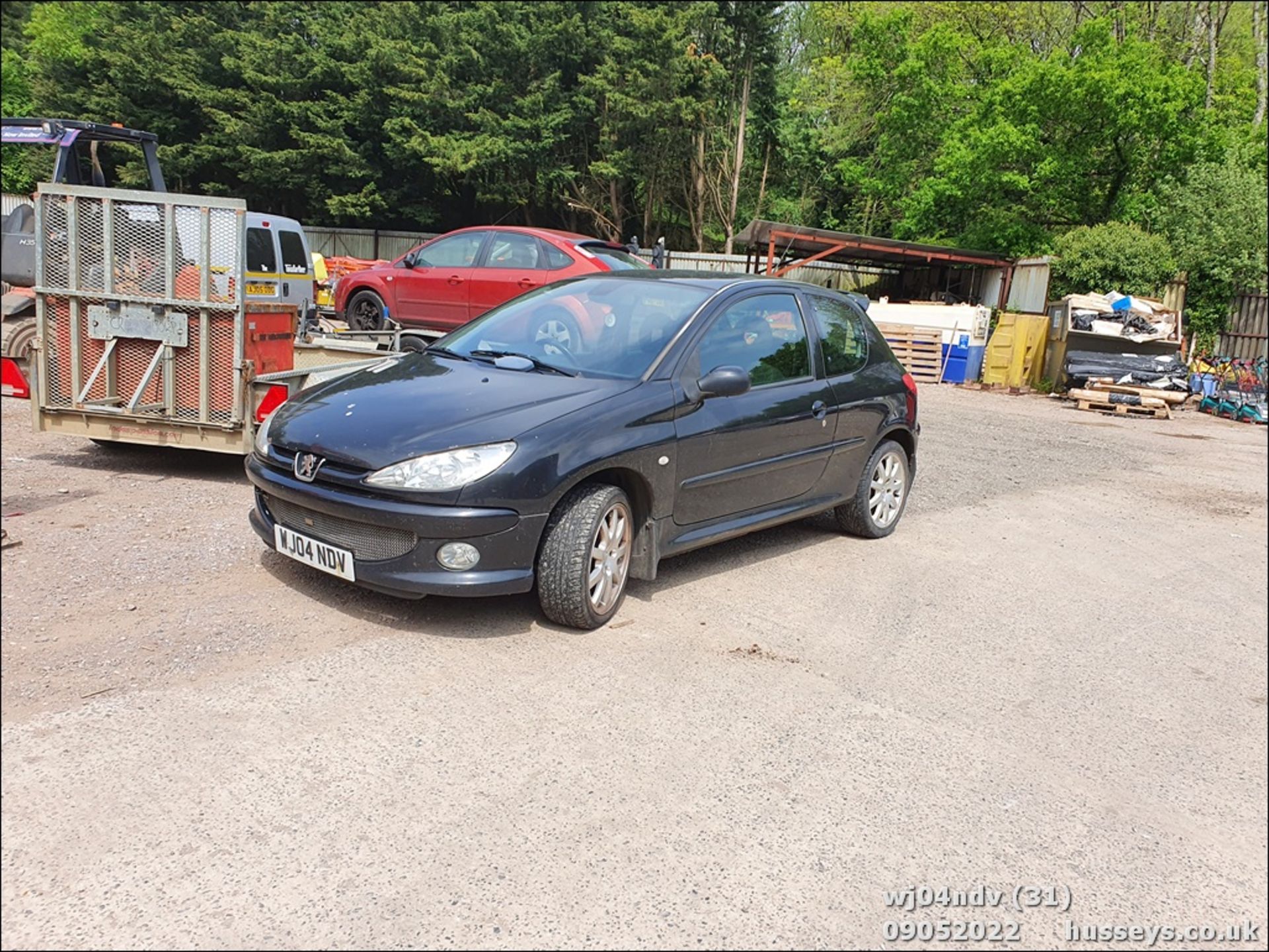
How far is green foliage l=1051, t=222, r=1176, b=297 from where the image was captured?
68.7 ft

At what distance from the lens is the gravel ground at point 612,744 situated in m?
2.49

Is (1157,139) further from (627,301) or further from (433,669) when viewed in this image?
(433,669)

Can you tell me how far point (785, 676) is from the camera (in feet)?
13.7

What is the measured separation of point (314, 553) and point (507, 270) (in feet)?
27.3

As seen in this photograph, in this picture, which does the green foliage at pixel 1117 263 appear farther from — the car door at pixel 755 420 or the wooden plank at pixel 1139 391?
the car door at pixel 755 420

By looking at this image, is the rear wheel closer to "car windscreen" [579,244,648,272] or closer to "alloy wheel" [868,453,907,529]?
"car windscreen" [579,244,648,272]

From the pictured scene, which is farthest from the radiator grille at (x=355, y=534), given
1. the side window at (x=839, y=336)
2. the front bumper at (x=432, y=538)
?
the side window at (x=839, y=336)

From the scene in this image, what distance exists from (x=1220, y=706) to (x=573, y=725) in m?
2.07

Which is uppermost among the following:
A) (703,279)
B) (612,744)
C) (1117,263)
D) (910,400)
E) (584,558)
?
(1117,263)

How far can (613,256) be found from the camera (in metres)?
12.2

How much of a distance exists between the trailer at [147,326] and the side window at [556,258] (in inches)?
212

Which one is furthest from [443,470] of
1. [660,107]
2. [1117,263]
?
[660,107]

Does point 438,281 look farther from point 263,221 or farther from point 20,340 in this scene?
point 20,340

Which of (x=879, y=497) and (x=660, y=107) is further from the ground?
(x=660, y=107)
